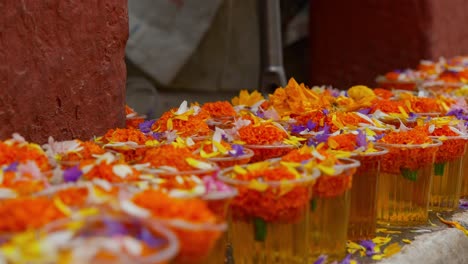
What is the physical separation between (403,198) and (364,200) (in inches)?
8.1

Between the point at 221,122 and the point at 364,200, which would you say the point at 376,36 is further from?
the point at 364,200

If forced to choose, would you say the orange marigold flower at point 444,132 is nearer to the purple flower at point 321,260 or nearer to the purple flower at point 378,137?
the purple flower at point 378,137

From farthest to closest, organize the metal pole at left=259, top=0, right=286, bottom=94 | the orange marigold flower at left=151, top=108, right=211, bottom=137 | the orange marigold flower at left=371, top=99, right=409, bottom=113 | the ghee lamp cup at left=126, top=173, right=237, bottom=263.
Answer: the metal pole at left=259, top=0, right=286, bottom=94
the orange marigold flower at left=371, top=99, right=409, bottom=113
the orange marigold flower at left=151, top=108, right=211, bottom=137
the ghee lamp cup at left=126, top=173, right=237, bottom=263

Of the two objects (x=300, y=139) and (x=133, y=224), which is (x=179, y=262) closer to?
(x=133, y=224)

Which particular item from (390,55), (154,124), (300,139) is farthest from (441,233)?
(390,55)

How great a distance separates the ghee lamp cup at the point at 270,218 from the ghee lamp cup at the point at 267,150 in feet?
0.88

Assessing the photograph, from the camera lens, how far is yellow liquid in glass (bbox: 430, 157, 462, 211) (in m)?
2.22

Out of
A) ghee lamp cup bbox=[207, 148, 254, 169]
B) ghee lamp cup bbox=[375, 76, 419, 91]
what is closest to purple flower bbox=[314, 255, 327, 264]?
ghee lamp cup bbox=[207, 148, 254, 169]

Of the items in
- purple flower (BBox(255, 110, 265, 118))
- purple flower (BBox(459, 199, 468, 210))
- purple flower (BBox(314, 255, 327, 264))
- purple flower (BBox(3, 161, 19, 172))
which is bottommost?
purple flower (BBox(459, 199, 468, 210))

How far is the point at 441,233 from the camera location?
1.95 m

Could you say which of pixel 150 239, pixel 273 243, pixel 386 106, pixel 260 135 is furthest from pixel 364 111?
pixel 150 239

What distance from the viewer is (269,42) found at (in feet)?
13.9

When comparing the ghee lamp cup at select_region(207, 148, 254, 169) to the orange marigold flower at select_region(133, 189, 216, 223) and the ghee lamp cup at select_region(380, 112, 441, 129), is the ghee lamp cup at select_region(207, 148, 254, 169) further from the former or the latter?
the ghee lamp cup at select_region(380, 112, 441, 129)

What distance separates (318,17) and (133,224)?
4.26 m
